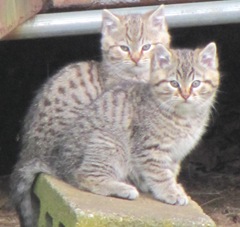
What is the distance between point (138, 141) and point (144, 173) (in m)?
0.20

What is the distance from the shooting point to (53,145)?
651 cm

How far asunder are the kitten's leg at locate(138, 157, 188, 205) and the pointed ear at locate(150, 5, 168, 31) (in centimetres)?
137

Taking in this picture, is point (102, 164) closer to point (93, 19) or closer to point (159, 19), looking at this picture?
point (93, 19)

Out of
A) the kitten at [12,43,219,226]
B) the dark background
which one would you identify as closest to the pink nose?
the kitten at [12,43,219,226]

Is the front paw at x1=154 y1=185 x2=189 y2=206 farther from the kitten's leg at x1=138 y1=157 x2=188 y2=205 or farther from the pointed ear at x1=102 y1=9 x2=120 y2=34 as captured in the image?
the pointed ear at x1=102 y1=9 x2=120 y2=34

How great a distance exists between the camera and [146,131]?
6.07 m

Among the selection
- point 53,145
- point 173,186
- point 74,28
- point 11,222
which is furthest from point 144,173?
point 11,222

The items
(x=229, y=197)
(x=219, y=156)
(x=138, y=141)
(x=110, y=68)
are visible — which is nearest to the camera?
(x=138, y=141)

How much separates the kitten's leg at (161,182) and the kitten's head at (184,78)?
37 centimetres

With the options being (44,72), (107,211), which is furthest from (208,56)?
(44,72)

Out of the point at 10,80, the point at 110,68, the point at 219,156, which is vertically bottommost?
the point at 219,156

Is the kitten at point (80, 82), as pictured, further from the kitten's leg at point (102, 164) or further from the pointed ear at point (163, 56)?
the pointed ear at point (163, 56)

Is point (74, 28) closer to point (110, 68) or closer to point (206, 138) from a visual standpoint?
point (110, 68)

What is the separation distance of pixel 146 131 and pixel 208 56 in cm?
64
